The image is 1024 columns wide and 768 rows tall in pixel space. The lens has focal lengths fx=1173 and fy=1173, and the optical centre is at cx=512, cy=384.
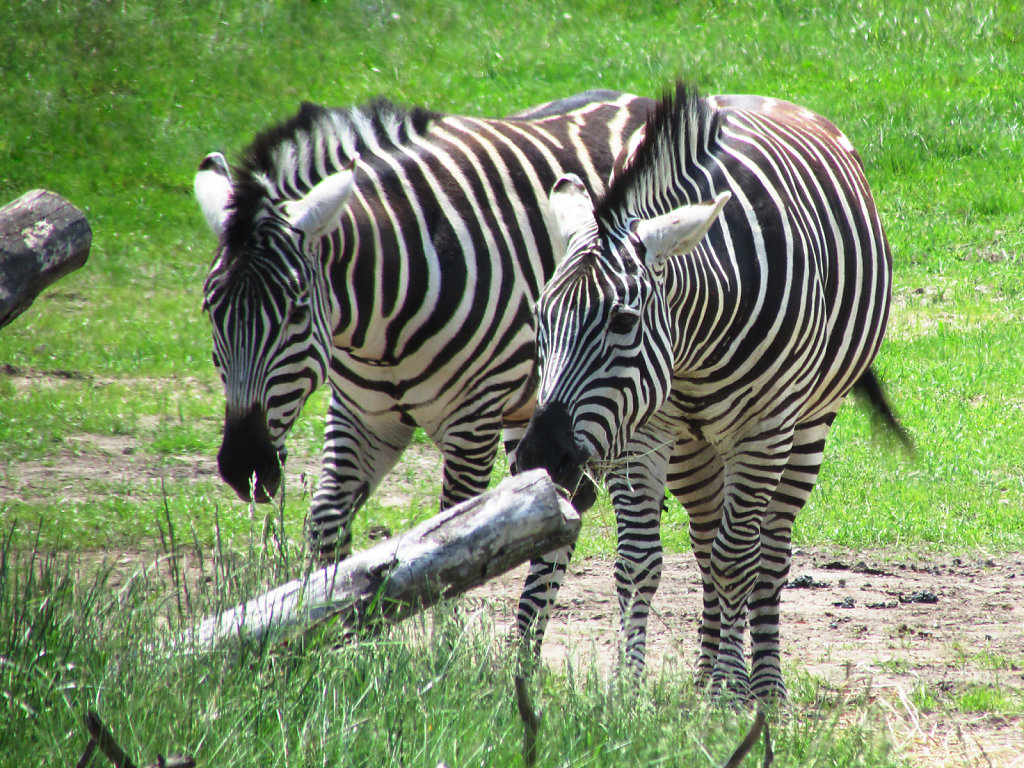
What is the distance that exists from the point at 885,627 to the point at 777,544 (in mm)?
837

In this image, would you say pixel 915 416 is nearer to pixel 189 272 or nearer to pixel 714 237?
pixel 714 237

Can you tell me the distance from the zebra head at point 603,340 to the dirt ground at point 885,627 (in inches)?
49.0

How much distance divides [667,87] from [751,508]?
1.69 metres

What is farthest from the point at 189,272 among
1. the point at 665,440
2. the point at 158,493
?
the point at 665,440

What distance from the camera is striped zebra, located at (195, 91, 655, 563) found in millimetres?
3965

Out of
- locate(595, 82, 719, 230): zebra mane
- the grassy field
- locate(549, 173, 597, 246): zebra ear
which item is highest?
locate(595, 82, 719, 230): zebra mane

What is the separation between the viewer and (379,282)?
4.38 meters

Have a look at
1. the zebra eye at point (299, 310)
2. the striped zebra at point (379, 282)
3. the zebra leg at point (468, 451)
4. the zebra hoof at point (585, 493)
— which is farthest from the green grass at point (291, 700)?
the zebra leg at point (468, 451)

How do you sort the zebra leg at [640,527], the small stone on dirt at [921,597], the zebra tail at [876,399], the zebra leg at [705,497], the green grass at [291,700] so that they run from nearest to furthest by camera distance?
the green grass at [291,700] → the zebra leg at [640,527] → the zebra leg at [705,497] → the small stone on dirt at [921,597] → the zebra tail at [876,399]

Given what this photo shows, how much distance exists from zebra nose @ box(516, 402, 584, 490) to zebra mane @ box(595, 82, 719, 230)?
2.19 feet

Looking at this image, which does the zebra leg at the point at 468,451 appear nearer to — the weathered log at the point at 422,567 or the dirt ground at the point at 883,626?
the dirt ground at the point at 883,626

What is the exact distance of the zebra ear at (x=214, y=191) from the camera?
4121mm

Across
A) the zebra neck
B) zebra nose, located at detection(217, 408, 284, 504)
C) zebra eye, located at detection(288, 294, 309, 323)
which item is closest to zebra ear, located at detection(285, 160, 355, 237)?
zebra eye, located at detection(288, 294, 309, 323)

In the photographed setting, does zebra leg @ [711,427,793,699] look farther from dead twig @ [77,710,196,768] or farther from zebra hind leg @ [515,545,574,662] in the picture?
dead twig @ [77,710,196,768]
